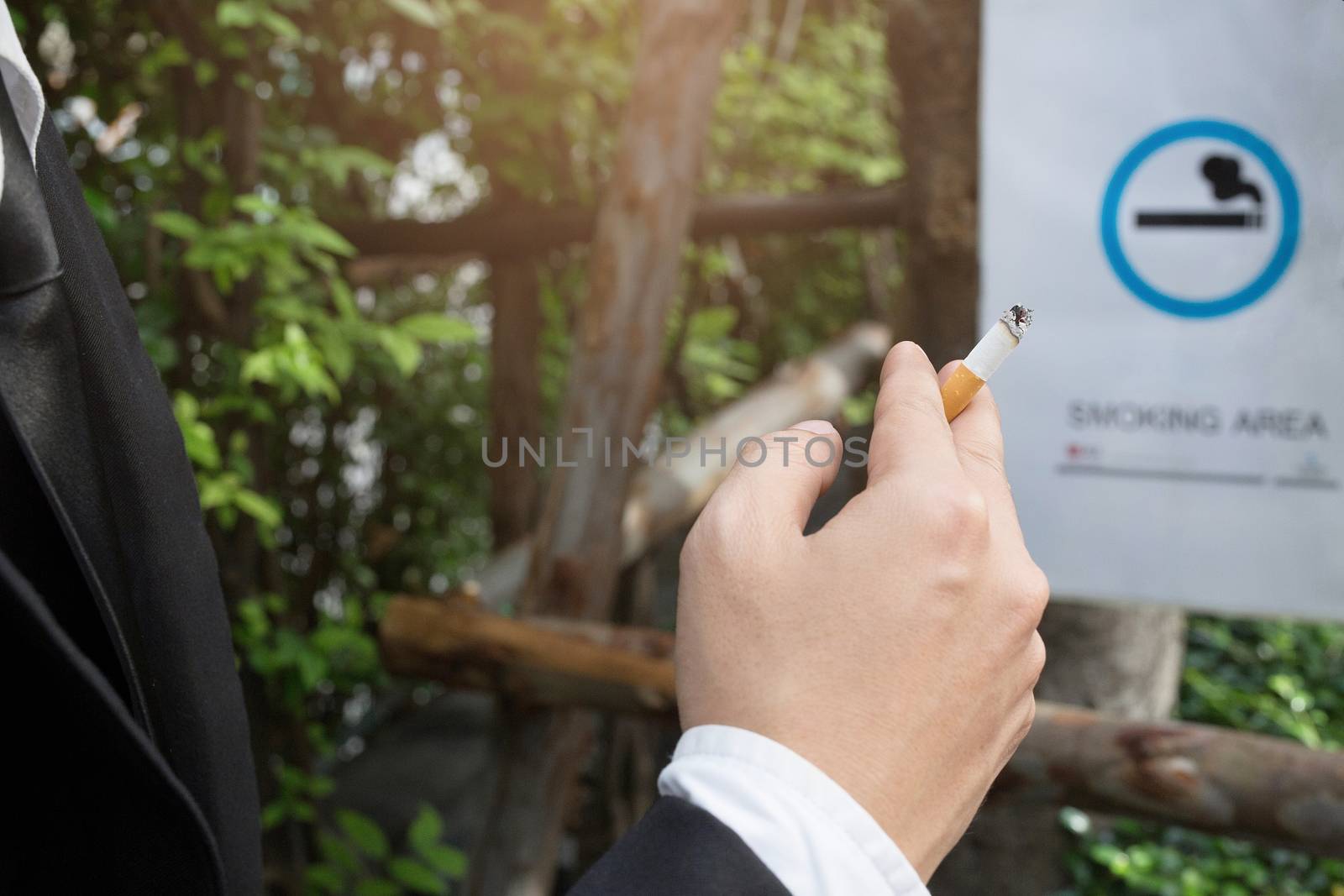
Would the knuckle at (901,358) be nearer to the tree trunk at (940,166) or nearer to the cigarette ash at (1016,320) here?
the cigarette ash at (1016,320)

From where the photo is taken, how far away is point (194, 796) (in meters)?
0.70

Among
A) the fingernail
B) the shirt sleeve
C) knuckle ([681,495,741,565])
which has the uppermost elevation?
the fingernail

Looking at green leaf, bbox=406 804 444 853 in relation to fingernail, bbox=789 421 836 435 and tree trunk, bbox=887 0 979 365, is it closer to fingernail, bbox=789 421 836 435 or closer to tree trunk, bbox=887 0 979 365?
tree trunk, bbox=887 0 979 365

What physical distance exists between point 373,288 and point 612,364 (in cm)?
131

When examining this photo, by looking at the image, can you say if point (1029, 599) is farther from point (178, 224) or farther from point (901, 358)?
point (178, 224)

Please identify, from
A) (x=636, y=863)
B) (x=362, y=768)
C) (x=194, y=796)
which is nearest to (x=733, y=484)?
(x=636, y=863)

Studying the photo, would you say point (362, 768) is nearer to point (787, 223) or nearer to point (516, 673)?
point (516, 673)

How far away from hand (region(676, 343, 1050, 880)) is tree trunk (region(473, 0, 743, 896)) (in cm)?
134

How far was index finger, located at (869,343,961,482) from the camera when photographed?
51cm

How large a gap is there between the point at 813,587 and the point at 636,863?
0.48 feet

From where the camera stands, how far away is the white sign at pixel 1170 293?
1205 mm

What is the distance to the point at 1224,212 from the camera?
124 cm

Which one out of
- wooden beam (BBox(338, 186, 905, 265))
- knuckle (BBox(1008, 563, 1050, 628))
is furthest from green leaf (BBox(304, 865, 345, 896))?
knuckle (BBox(1008, 563, 1050, 628))

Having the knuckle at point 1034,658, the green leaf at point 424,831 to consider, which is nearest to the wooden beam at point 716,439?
the green leaf at point 424,831
